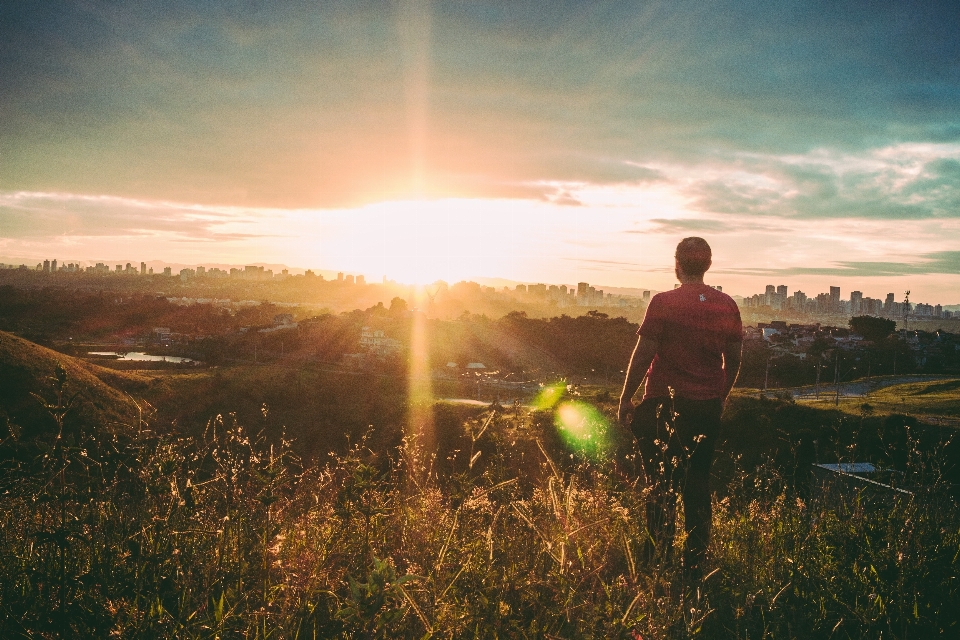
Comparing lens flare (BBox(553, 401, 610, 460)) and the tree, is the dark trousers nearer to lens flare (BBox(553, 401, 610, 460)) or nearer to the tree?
lens flare (BBox(553, 401, 610, 460))

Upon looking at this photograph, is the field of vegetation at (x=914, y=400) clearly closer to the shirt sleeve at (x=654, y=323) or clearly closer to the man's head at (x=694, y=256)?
the man's head at (x=694, y=256)

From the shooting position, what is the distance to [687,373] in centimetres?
357

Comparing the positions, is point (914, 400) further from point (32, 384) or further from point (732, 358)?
point (32, 384)

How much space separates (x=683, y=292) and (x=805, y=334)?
100561 millimetres

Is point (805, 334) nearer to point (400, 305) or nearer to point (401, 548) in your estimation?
A: point (400, 305)

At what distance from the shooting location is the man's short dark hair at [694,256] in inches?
146

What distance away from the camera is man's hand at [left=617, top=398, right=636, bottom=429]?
366 cm

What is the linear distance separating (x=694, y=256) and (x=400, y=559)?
2.65 metres

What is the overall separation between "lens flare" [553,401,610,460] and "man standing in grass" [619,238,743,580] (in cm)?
34

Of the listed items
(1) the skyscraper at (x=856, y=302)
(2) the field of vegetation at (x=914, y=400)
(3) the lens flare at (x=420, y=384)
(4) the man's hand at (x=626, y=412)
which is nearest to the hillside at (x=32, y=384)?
(3) the lens flare at (x=420, y=384)

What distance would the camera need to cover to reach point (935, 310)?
19388 cm

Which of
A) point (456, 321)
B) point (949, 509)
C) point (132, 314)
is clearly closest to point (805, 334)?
point (456, 321)

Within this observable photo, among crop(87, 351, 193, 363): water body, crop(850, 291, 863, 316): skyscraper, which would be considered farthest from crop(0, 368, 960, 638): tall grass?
crop(850, 291, 863, 316): skyscraper

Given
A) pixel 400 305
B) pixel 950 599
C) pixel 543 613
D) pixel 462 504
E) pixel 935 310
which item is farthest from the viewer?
pixel 935 310
